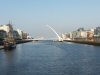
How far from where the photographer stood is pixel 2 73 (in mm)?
26484

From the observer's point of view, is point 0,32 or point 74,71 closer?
point 74,71

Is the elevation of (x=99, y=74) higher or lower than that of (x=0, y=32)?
lower

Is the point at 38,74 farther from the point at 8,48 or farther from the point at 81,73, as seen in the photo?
the point at 8,48

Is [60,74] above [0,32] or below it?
below

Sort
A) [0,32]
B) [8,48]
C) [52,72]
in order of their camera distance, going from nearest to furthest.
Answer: [52,72]
[8,48]
[0,32]

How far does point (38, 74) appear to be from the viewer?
84.7 feet

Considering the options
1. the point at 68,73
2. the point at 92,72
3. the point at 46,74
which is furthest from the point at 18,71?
the point at 92,72

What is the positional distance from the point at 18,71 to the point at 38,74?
10.3 ft

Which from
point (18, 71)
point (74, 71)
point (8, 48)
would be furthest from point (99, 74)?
point (8, 48)

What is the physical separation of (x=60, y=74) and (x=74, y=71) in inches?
89.3

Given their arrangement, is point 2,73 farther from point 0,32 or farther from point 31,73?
point 0,32

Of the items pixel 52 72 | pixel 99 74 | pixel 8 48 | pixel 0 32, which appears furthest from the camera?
pixel 0 32

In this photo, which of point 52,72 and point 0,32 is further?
point 0,32

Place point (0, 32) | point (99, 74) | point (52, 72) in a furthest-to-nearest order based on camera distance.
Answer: point (0, 32) → point (52, 72) → point (99, 74)
